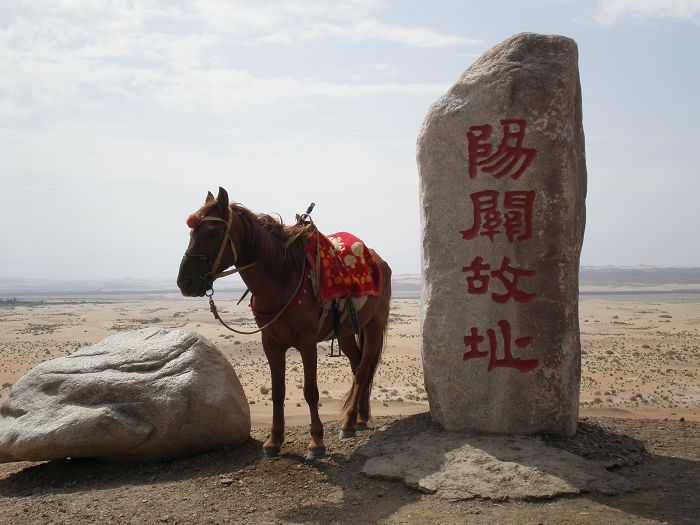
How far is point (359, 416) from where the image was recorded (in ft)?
26.6

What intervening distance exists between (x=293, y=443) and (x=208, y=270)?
251cm

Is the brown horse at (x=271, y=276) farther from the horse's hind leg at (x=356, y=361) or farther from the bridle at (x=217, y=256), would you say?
the horse's hind leg at (x=356, y=361)

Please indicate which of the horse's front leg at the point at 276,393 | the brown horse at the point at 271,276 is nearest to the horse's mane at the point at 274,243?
the brown horse at the point at 271,276

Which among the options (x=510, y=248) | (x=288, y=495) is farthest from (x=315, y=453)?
(x=510, y=248)

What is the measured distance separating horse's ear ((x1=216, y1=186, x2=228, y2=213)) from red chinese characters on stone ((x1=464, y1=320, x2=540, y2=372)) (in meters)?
2.73

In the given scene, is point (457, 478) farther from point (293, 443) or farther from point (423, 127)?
point (423, 127)

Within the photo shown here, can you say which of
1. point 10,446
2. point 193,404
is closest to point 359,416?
point 193,404

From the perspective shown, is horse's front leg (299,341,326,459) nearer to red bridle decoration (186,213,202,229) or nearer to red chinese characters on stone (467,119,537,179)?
red bridle decoration (186,213,202,229)

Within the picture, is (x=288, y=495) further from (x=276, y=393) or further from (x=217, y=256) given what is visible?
(x=217, y=256)

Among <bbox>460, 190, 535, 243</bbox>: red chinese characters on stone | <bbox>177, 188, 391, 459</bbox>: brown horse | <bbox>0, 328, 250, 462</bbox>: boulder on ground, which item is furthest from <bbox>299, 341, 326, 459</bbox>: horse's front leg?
<bbox>460, 190, 535, 243</bbox>: red chinese characters on stone

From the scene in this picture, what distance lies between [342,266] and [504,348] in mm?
1908

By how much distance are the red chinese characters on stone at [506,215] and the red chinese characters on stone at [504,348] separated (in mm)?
908

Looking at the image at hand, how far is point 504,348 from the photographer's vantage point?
673cm

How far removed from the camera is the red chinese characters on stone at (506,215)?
6.72 m
